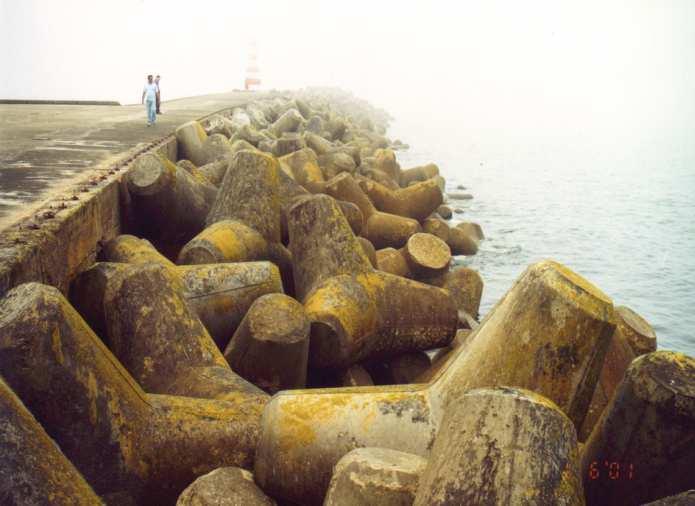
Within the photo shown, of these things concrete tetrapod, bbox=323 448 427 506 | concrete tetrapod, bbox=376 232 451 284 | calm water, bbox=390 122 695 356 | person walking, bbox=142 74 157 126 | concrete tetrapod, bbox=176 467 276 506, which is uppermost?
Result: person walking, bbox=142 74 157 126

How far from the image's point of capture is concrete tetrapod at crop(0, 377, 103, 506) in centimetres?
142

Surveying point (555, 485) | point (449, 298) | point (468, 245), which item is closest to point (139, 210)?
point (449, 298)

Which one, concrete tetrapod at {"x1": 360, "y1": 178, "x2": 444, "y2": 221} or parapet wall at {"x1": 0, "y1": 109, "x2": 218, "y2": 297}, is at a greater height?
parapet wall at {"x1": 0, "y1": 109, "x2": 218, "y2": 297}

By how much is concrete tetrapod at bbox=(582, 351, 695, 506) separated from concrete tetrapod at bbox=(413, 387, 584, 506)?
18.8 inches

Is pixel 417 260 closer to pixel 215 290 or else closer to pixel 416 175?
pixel 215 290

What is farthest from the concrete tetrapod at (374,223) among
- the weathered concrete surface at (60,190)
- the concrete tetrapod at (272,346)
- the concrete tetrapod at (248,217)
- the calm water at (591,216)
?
the concrete tetrapod at (272,346)

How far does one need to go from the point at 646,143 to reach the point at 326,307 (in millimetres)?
31280

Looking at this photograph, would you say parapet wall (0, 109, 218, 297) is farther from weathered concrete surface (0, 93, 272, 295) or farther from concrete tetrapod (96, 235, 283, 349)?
concrete tetrapod (96, 235, 283, 349)

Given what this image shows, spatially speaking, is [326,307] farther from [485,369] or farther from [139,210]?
[139,210]

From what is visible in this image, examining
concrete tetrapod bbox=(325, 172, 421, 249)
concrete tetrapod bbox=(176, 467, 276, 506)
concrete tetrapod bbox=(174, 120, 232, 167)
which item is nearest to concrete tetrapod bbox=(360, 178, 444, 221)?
concrete tetrapod bbox=(325, 172, 421, 249)

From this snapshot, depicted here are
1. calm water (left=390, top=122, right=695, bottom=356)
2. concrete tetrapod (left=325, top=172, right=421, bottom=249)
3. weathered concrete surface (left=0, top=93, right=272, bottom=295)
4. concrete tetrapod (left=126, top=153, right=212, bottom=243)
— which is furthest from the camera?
calm water (left=390, top=122, right=695, bottom=356)

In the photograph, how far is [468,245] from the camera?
8.34m

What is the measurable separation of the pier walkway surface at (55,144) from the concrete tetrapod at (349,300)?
1473mm

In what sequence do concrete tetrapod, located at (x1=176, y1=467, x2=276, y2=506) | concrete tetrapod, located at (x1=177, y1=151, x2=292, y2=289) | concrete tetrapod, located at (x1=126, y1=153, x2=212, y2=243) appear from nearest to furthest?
concrete tetrapod, located at (x1=176, y1=467, x2=276, y2=506) → concrete tetrapod, located at (x1=177, y1=151, x2=292, y2=289) → concrete tetrapod, located at (x1=126, y1=153, x2=212, y2=243)
